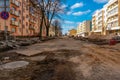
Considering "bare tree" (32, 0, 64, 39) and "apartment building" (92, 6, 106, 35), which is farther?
"apartment building" (92, 6, 106, 35)

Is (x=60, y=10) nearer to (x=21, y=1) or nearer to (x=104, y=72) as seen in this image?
(x=21, y=1)

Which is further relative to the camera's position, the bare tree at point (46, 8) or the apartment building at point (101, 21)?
the apartment building at point (101, 21)

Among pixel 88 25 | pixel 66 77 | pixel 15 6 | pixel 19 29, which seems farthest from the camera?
pixel 88 25

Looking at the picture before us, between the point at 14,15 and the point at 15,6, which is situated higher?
the point at 15,6

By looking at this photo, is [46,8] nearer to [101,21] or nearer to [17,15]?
[17,15]

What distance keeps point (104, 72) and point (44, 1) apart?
28806 mm

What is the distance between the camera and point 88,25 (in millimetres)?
147875

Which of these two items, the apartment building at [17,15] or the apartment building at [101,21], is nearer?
the apartment building at [17,15]

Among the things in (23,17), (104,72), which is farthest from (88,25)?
(104,72)

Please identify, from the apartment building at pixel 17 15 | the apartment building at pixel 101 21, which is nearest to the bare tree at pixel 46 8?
the apartment building at pixel 17 15

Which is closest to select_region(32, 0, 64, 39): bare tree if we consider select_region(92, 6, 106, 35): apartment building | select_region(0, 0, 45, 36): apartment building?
select_region(0, 0, 45, 36): apartment building

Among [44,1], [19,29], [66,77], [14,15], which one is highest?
[44,1]

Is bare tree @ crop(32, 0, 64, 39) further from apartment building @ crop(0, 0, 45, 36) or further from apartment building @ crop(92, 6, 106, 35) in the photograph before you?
apartment building @ crop(92, 6, 106, 35)

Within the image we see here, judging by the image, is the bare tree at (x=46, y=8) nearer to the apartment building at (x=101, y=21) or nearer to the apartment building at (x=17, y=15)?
the apartment building at (x=17, y=15)
